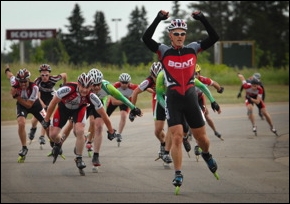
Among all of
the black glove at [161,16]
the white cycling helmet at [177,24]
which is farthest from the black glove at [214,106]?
the white cycling helmet at [177,24]

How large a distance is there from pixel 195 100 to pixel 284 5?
3.89 metres

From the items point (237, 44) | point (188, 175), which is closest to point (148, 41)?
point (237, 44)

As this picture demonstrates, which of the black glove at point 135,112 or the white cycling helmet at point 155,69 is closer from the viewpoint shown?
the white cycling helmet at point 155,69

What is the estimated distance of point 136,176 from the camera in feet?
144

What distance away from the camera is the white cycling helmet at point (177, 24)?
42.7 feet

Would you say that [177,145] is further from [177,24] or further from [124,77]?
[177,24]

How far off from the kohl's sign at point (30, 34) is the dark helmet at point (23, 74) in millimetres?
1054

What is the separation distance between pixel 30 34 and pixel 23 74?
1.71m

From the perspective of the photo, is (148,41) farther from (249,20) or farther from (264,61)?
(264,61)

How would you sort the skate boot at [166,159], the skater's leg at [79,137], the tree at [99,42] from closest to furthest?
the tree at [99,42] → the skate boot at [166,159] → the skater's leg at [79,137]

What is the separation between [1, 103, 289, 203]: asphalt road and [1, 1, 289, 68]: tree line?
50.1 feet

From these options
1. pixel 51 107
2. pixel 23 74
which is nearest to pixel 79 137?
pixel 51 107

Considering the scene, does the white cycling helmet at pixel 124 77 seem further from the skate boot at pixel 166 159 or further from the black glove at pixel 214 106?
the skate boot at pixel 166 159

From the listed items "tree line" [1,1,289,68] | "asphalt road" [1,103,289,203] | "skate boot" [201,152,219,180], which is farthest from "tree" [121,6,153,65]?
"asphalt road" [1,103,289,203]
